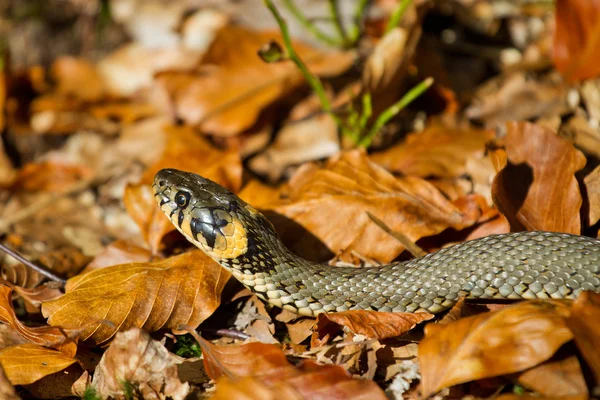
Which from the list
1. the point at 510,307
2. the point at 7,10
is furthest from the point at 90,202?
the point at 510,307

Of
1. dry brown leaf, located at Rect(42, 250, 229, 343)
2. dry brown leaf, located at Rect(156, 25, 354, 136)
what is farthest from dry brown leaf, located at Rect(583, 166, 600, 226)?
dry brown leaf, located at Rect(156, 25, 354, 136)

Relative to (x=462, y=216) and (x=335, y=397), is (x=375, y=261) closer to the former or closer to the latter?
(x=462, y=216)

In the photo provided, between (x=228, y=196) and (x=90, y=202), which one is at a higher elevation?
(x=228, y=196)

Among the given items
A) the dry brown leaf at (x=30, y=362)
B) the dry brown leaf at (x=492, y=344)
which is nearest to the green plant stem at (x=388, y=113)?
the dry brown leaf at (x=492, y=344)

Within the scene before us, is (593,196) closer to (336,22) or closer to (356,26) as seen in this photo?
(356,26)

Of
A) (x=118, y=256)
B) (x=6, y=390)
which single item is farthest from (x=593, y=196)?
(x=6, y=390)

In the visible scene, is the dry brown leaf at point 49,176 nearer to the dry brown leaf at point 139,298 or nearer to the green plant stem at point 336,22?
the dry brown leaf at point 139,298
